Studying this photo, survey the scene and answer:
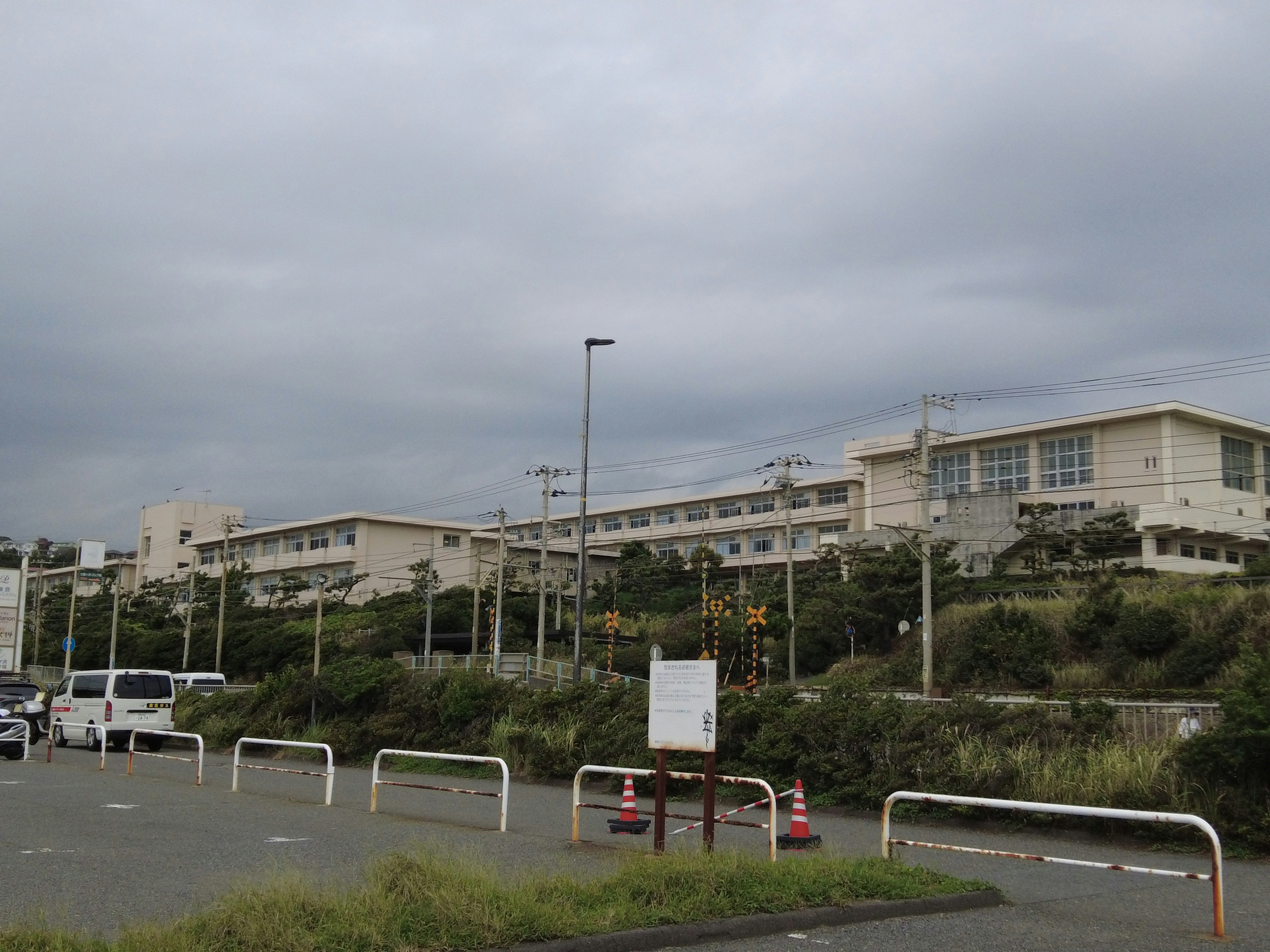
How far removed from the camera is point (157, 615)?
81000 millimetres

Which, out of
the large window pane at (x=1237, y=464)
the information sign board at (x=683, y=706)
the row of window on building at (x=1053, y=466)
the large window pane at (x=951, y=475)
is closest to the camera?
the information sign board at (x=683, y=706)

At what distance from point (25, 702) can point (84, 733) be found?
3449 millimetres

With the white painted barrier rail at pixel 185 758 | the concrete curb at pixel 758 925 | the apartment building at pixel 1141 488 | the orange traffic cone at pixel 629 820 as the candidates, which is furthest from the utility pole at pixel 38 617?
the concrete curb at pixel 758 925


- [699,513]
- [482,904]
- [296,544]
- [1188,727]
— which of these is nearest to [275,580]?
[296,544]

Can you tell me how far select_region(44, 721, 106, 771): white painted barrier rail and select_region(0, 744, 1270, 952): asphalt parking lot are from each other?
237cm

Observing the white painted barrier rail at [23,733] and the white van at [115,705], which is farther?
the white van at [115,705]

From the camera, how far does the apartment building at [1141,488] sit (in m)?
60.4

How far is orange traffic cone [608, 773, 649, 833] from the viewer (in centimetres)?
1302

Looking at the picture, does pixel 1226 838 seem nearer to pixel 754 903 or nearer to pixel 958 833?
pixel 958 833

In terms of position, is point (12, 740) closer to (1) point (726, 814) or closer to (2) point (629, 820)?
(2) point (629, 820)

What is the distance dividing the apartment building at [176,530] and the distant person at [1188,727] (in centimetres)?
9841

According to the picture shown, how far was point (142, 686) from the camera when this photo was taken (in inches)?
1104

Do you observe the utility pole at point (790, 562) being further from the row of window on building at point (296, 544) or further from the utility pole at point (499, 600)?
the row of window on building at point (296, 544)

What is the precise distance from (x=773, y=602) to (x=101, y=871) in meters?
51.1
